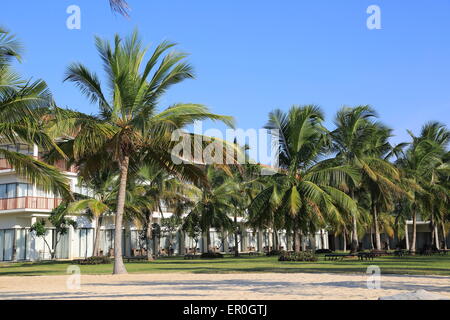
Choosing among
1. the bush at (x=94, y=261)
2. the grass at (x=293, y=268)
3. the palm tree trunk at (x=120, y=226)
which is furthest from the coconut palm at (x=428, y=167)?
the palm tree trunk at (x=120, y=226)

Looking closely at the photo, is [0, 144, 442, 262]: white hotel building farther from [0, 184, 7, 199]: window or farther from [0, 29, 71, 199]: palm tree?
[0, 29, 71, 199]: palm tree

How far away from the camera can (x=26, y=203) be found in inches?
1469

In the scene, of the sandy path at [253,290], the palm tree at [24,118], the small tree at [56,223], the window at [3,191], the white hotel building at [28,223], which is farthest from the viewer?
the window at [3,191]

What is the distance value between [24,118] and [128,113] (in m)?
4.89

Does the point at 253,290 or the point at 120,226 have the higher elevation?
the point at 120,226

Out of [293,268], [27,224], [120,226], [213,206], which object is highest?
[213,206]

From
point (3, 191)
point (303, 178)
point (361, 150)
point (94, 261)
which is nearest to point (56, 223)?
point (3, 191)

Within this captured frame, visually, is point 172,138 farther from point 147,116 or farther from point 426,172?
point 426,172

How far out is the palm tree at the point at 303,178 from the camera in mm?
21938

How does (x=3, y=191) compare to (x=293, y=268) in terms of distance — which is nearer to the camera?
(x=293, y=268)

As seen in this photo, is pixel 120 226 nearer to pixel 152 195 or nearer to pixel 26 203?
pixel 152 195

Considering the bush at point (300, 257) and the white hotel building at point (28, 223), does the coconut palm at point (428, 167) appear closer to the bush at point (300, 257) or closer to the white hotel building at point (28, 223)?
the white hotel building at point (28, 223)

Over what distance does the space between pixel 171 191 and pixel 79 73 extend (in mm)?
17019

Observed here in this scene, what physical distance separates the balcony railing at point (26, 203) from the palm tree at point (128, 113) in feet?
70.4
